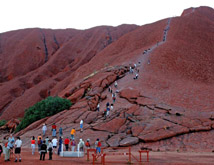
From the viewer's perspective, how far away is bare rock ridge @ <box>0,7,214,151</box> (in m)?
20.8

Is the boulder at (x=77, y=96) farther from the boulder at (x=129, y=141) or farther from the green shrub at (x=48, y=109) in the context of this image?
the boulder at (x=129, y=141)

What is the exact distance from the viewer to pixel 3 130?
35625 mm

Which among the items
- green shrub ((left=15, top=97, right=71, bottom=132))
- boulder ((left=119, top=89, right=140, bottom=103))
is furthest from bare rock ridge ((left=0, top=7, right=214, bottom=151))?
green shrub ((left=15, top=97, right=71, bottom=132))

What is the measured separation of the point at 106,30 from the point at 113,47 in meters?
31.9

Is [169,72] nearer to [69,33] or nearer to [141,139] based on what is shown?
[141,139]

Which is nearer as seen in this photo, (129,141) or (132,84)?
(129,141)

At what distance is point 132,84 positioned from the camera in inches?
1249

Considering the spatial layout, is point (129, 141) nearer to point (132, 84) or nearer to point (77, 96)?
point (132, 84)

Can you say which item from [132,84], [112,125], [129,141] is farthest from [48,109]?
[129,141]

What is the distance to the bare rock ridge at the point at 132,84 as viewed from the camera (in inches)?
819

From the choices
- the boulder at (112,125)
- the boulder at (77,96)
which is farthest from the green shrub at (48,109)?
the boulder at (112,125)

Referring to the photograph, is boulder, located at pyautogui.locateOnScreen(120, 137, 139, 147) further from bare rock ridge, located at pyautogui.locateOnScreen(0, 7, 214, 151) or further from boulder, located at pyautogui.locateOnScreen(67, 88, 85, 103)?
boulder, located at pyautogui.locateOnScreen(67, 88, 85, 103)

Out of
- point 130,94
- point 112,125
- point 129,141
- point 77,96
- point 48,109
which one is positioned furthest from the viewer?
point 77,96

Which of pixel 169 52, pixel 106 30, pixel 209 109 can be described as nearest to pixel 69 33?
pixel 106 30
